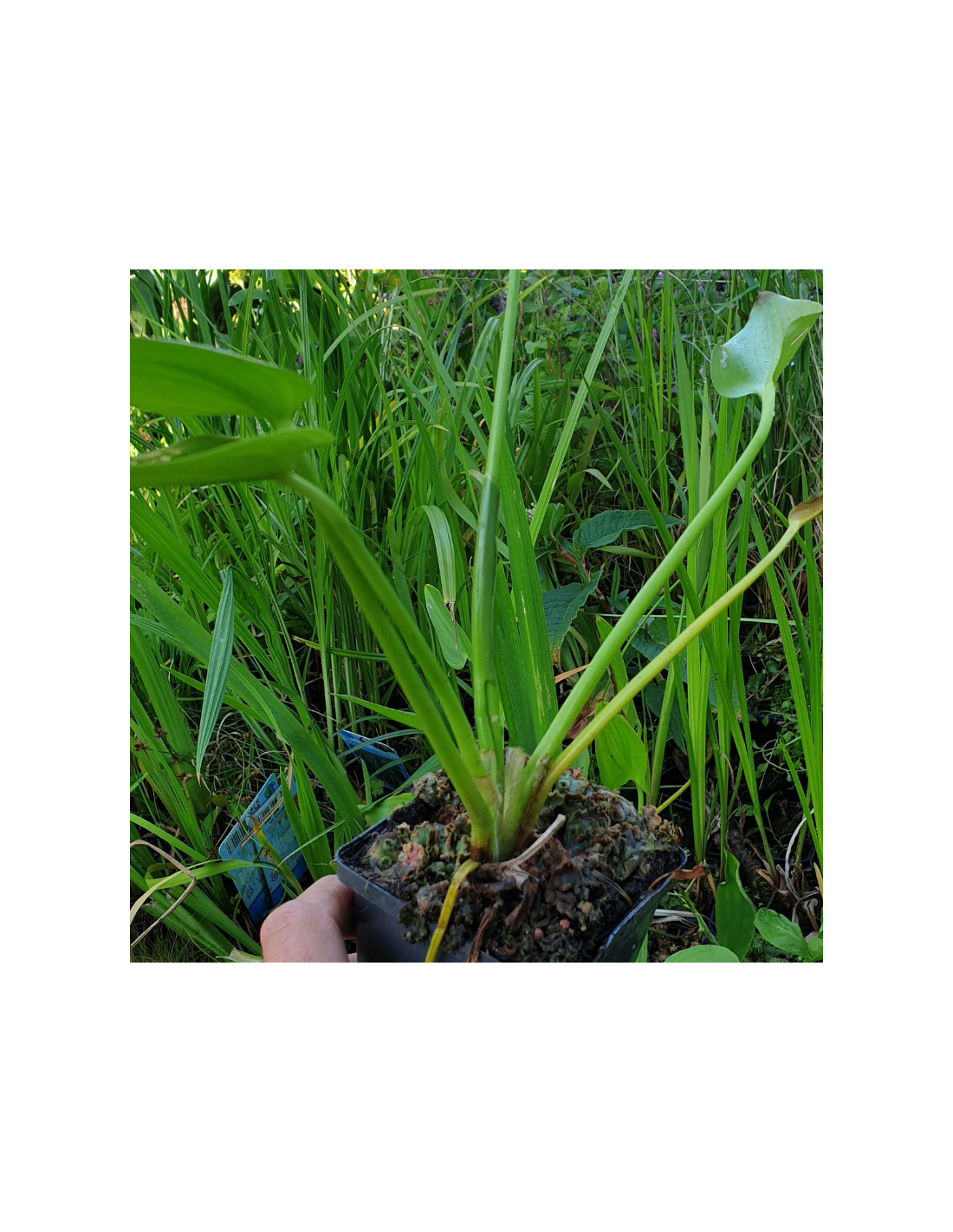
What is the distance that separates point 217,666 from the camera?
73 centimetres

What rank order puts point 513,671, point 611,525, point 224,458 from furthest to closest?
1. point 611,525
2. point 513,671
3. point 224,458

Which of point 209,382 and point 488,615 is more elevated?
point 209,382

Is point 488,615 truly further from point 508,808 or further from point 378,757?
point 378,757

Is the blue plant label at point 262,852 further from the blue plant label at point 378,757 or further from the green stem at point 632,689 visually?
the green stem at point 632,689

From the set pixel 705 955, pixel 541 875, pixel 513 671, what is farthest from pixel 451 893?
pixel 705 955

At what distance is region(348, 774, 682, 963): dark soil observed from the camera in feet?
1.90

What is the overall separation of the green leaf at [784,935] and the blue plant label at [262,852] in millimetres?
408

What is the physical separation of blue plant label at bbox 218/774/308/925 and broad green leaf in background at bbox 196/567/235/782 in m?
0.06

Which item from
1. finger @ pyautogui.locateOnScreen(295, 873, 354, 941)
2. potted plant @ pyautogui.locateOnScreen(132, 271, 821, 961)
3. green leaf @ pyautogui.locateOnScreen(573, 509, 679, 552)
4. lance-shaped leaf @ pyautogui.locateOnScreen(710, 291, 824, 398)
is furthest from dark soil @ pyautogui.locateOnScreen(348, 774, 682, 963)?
lance-shaped leaf @ pyautogui.locateOnScreen(710, 291, 824, 398)

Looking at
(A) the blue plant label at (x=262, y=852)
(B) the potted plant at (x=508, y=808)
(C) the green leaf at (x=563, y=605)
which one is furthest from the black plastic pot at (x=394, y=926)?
(C) the green leaf at (x=563, y=605)

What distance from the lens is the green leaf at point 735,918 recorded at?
2.45ft

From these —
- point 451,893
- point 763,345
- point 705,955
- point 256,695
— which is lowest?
point 705,955

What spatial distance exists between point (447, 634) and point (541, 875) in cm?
21
